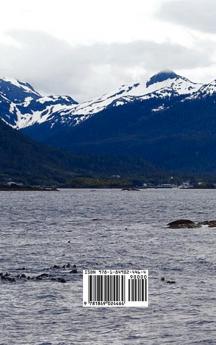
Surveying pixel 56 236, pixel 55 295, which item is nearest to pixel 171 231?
pixel 56 236

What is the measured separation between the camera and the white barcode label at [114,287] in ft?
126

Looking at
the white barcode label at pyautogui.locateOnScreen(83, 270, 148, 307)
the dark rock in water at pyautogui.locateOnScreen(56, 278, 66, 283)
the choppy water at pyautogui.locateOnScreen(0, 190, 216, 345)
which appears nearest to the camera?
the white barcode label at pyautogui.locateOnScreen(83, 270, 148, 307)

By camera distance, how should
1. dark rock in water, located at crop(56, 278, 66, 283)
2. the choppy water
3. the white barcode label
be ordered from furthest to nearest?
dark rock in water, located at crop(56, 278, 66, 283)
the choppy water
the white barcode label

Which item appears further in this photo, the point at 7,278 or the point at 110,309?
the point at 7,278

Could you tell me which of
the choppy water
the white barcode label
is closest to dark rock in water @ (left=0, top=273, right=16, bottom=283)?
the choppy water

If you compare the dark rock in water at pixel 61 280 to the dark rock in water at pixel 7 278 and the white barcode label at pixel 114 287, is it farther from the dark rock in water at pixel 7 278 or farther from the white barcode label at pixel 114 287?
the white barcode label at pixel 114 287

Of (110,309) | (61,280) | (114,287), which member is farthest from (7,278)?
(114,287)

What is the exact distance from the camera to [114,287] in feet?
126

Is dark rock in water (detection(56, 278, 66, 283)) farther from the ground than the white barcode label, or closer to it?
closer to it

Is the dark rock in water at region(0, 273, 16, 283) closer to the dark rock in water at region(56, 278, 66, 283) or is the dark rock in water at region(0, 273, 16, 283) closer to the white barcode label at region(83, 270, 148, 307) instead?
the dark rock in water at region(56, 278, 66, 283)

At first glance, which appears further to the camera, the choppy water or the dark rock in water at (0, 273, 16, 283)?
the dark rock in water at (0, 273, 16, 283)

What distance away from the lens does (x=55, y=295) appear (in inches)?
2491

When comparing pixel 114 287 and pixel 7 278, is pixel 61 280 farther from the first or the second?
pixel 114 287

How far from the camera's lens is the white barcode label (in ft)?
126
